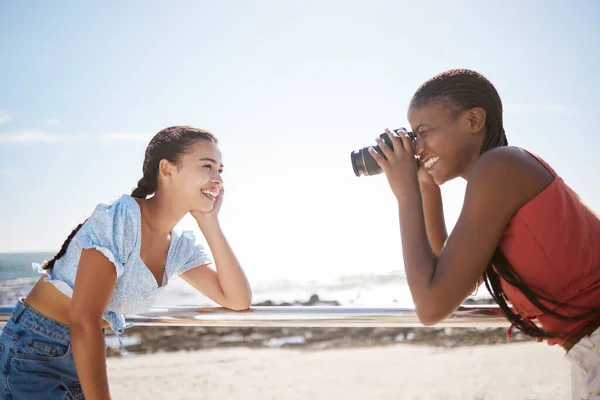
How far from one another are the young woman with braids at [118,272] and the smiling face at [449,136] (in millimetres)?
758

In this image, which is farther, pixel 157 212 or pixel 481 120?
pixel 157 212

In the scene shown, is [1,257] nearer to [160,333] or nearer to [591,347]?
[160,333]

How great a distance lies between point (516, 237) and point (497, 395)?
17.5ft

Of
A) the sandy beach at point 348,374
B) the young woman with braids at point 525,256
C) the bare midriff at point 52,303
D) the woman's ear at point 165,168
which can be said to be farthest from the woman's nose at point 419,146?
the sandy beach at point 348,374

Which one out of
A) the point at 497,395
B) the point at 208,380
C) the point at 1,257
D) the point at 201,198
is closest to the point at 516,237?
the point at 201,198

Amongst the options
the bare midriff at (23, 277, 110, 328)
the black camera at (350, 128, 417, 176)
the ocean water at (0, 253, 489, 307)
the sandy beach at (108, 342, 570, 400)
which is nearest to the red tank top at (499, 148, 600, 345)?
the black camera at (350, 128, 417, 176)

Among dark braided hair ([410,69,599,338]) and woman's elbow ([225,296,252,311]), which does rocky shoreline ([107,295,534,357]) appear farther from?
dark braided hair ([410,69,599,338])

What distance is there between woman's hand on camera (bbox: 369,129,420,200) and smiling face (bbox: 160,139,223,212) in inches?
24.9

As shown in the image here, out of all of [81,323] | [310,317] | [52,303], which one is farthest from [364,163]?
[52,303]

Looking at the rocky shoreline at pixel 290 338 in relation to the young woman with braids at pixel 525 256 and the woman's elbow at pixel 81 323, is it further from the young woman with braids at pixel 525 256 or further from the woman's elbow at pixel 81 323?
the young woman with braids at pixel 525 256

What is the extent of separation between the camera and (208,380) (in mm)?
6762

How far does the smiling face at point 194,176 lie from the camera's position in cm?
189

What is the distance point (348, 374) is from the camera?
6.98 m

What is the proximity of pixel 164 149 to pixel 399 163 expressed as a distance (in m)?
0.84
